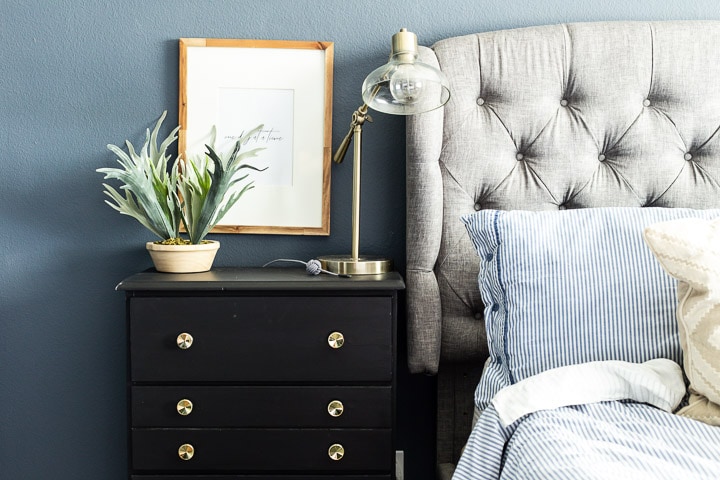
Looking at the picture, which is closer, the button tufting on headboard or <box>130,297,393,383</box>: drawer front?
<box>130,297,393,383</box>: drawer front

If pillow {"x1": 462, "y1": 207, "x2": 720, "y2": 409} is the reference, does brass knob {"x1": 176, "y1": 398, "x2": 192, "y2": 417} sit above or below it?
below

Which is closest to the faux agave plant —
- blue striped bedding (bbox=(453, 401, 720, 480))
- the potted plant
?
the potted plant

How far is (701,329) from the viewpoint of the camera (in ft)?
3.49

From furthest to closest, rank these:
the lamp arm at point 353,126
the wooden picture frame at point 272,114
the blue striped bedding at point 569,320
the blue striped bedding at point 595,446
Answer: the wooden picture frame at point 272,114, the lamp arm at point 353,126, the blue striped bedding at point 569,320, the blue striped bedding at point 595,446

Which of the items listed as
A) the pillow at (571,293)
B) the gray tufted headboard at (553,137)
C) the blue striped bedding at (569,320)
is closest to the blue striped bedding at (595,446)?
the blue striped bedding at (569,320)

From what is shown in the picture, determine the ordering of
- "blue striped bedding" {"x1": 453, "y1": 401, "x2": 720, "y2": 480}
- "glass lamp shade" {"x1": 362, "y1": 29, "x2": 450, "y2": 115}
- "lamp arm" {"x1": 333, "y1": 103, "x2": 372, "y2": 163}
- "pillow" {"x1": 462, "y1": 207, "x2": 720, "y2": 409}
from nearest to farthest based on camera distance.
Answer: "blue striped bedding" {"x1": 453, "y1": 401, "x2": 720, "y2": 480}, "pillow" {"x1": 462, "y1": 207, "x2": 720, "y2": 409}, "glass lamp shade" {"x1": 362, "y1": 29, "x2": 450, "y2": 115}, "lamp arm" {"x1": 333, "y1": 103, "x2": 372, "y2": 163}

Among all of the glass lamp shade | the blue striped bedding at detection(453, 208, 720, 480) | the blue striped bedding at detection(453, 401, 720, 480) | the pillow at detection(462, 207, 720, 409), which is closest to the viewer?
the blue striped bedding at detection(453, 401, 720, 480)

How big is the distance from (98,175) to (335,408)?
0.93 m

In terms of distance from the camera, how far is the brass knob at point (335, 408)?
1.39m

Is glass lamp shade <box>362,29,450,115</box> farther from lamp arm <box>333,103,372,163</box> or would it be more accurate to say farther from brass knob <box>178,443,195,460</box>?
brass knob <box>178,443,195,460</box>

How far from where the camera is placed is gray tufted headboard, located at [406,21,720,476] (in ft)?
5.12

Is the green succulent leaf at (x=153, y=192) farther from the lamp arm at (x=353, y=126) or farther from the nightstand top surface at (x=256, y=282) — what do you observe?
the lamp arm at (x=353, y=126)

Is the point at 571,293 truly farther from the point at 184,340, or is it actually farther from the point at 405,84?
the point at 184,340

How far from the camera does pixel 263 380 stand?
4.58ft
